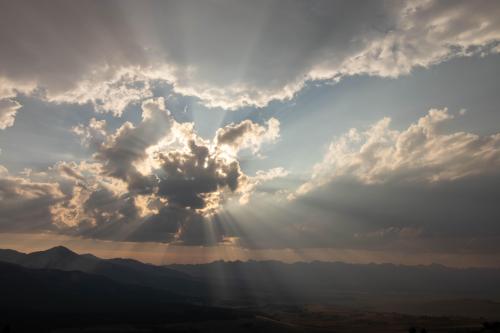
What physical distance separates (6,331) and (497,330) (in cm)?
19324

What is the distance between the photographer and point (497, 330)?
13300 cm

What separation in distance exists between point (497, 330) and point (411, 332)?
116ft

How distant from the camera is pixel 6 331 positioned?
15588cm

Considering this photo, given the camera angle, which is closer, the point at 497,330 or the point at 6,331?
the point at 497,330

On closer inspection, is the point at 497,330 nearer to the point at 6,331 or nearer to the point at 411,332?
the point at 411,332

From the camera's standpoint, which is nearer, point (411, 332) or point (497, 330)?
point (497, 330)

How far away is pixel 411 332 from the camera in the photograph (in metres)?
160

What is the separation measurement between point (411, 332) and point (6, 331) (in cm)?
17252

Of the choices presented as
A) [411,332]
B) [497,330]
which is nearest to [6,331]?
[411,332]
